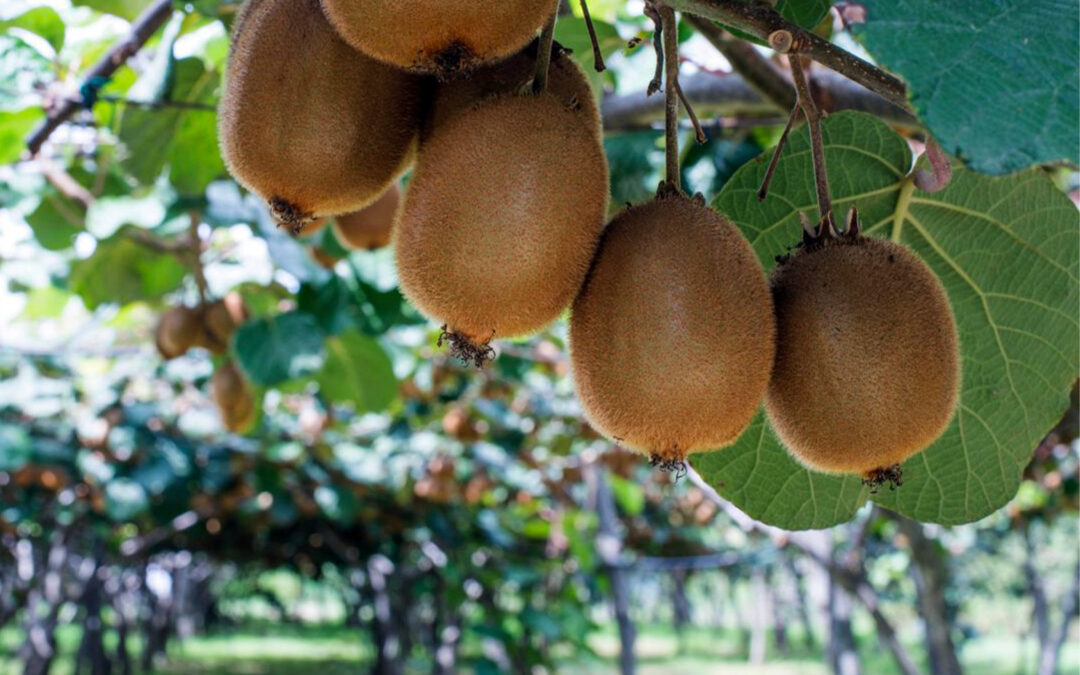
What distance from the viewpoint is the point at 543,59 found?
2.53ft

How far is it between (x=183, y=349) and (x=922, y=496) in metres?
2.22

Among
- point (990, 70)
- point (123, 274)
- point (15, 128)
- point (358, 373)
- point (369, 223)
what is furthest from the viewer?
point (358, 373)

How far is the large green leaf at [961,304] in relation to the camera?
98 centimetres

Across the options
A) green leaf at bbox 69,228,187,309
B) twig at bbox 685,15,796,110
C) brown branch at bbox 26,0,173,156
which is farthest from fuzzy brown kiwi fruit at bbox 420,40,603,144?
green leaf at bbox 69,228,187,309

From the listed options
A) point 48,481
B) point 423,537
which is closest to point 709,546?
point 423,537

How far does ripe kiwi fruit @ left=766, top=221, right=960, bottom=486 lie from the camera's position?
0.74m

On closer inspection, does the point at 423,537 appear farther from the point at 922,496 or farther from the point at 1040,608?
the point at 922,496

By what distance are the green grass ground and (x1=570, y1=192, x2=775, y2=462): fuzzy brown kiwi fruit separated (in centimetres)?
1230

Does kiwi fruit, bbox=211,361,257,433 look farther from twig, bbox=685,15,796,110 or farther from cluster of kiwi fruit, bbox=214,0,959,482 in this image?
cluster of kiwi fruit, bbox=214,0,959,482

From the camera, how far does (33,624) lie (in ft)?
23.4

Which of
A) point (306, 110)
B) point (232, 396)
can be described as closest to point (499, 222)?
point (306, 110)

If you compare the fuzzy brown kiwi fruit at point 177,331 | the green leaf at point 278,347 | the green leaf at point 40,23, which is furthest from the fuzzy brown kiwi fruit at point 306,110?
the fuzzy brown kiwi fruit at point 177,331

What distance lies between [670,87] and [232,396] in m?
2.49

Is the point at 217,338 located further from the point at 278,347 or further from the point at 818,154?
the point at 818,154
